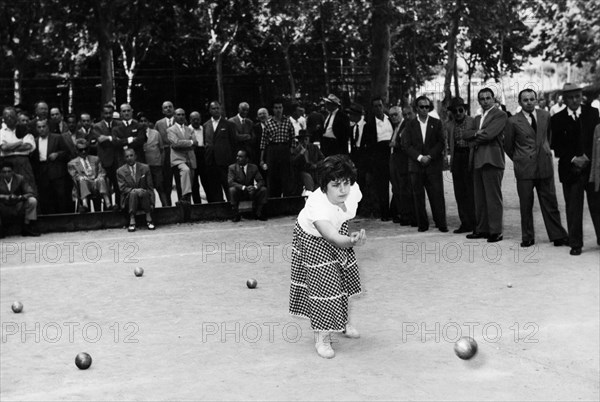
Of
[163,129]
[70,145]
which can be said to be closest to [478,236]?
[163,129]

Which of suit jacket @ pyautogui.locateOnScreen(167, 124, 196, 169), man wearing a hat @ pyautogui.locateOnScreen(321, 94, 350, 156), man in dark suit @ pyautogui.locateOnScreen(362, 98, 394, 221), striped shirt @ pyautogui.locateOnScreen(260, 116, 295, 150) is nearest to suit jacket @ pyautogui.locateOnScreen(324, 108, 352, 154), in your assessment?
man wearing a hat @ pyautogui.locateOnScreen(321, 94, 350, 156)

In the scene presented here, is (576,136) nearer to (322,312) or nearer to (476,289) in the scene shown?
(476,289)

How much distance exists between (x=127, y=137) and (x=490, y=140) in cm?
630

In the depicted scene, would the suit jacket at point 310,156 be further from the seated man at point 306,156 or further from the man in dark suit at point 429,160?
the man in dark suit at point 429,160

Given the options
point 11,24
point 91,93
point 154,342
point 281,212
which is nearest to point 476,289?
point 154,342

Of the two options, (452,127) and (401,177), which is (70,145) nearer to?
(401,177)

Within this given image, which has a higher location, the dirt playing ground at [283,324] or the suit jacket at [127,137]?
the suit jacket at [127,137]

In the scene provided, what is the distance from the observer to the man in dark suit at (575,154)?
414 inches

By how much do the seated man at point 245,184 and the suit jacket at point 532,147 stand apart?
A: 4.80m

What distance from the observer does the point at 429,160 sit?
41.6 feet

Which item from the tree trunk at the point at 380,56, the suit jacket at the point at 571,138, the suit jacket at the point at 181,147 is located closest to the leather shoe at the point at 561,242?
the suit jacket at the point at 571,138

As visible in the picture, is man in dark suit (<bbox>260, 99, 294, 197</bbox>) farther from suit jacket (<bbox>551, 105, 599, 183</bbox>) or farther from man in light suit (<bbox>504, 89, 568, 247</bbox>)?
suit jacket (<bbox>551, 105, 599, 183</bbox>)

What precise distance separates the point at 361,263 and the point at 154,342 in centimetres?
386

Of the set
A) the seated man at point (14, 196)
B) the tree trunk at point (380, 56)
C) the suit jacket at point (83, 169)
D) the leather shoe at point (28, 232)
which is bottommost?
the leather shoe at point (28, 232)
